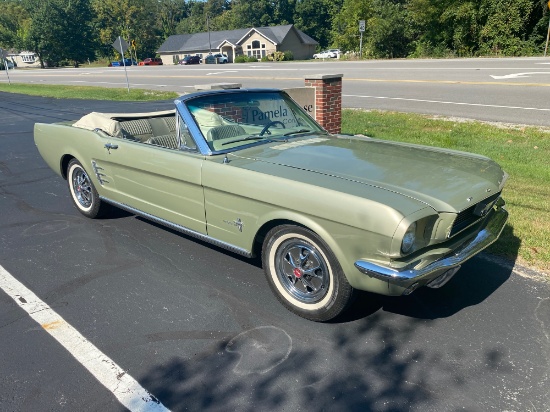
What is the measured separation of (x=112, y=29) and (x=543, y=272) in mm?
94679

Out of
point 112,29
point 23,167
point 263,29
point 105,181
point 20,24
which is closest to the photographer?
point 105,181

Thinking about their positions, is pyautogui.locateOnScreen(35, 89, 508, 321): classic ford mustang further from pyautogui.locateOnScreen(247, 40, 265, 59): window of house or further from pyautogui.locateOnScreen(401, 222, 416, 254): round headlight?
pyautogui.locateOnScreen(247, 40, 265, 59): window of house

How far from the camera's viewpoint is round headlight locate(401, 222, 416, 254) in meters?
2.65

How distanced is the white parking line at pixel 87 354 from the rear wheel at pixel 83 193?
1.47 meters

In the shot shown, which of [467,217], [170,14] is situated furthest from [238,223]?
[170,14]

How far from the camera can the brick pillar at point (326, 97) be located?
320 inches

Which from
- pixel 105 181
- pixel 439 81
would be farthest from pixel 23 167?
pixel 439 81

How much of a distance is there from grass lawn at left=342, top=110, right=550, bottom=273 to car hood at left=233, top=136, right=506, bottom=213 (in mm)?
1078

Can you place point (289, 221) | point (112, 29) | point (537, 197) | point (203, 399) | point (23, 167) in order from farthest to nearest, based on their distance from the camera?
point (112, 29) → point (23, 167) → point (537, 197) → point (289, 221) → point (203, 399)

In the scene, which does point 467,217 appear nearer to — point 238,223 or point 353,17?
point 238,223

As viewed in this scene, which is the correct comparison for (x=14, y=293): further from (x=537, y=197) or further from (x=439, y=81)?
(x=439, y=81)

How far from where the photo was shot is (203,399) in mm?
2500

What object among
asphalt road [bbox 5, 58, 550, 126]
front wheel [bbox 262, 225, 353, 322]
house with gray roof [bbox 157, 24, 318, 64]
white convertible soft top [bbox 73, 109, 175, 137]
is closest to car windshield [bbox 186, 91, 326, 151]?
front wheel [bbox 262, 225, 353, 322]

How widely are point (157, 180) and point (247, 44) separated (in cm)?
7123
